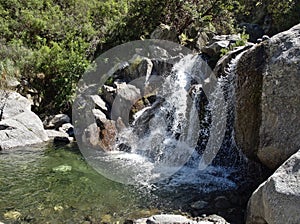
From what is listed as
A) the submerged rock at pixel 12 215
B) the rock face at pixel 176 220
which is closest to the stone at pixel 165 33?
the rock face at pixel 176 220

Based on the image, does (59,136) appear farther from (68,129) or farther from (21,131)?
(21,131)

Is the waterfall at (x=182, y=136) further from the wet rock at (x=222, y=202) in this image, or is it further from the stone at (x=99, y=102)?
the stone at (x=99, y=102)

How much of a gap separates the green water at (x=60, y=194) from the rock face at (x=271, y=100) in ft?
9.51

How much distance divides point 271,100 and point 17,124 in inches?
379

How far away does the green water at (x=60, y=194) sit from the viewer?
6625mm

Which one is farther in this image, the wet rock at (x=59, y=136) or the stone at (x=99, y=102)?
the stone at (x=99, y=102)

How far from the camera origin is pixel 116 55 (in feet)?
54.9

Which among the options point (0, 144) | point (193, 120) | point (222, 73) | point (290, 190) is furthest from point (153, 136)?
point (290, 190)

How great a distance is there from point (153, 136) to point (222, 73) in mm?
3568

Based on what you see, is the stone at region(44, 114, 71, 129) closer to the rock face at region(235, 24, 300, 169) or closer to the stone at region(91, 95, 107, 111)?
the stone at region(91, 95, 107, 111)

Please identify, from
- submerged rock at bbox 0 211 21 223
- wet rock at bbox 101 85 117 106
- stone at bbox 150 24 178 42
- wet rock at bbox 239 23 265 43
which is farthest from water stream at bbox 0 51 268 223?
wet rock at bbox 239 23 265 43

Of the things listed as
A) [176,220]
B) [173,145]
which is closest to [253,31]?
[173,145]

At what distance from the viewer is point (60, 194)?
306 inches

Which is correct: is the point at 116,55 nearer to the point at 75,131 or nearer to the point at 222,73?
the point at 75,131
